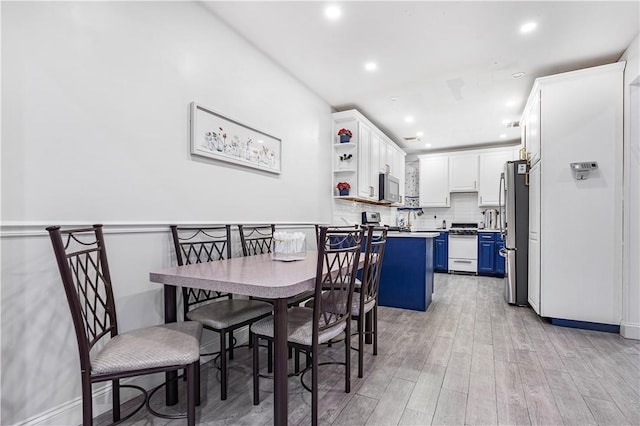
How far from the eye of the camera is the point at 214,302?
2166 mm

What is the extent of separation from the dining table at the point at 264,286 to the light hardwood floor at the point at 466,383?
37 centimetres

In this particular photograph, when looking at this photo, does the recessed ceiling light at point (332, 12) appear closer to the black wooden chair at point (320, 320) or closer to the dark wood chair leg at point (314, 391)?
the black wooden chair at point (320, 320)

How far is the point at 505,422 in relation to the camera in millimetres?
1591

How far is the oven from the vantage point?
5.94 metres

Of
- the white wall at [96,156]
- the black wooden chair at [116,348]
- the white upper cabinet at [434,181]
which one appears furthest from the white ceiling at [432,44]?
the white upper cabinet at [434,181]

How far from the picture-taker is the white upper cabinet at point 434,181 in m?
6.60

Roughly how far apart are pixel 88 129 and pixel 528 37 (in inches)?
131

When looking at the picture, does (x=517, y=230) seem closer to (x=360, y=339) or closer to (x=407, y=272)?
(x=407, y=272)

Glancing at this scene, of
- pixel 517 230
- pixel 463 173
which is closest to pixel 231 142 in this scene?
pixel 517 230

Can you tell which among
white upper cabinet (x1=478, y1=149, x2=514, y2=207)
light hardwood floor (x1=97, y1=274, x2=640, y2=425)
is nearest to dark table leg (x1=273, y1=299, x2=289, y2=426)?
light hardwood floor (x1=97, y1=274, x2=640, y2=425)

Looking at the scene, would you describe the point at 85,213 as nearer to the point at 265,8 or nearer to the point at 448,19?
the point at 265,8

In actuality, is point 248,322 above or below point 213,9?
below

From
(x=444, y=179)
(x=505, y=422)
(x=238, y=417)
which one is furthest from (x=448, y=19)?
(x=444, y=179)

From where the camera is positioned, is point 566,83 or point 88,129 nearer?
point 88,129
